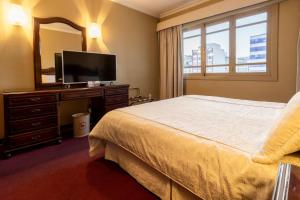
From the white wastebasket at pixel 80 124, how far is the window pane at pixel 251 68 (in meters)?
2.95

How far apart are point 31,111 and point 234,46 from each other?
11.7 ft

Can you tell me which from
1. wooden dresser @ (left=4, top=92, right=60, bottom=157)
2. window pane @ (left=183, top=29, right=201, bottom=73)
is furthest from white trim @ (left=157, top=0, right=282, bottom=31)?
wooden dresser @ (left=4, top=92, right=60, bottom=157)

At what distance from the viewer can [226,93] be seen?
3.67 meters

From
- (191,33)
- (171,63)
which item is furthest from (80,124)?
(191,33)

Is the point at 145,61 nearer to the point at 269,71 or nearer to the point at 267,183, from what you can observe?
the point at 269,71

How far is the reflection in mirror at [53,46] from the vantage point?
2.93m

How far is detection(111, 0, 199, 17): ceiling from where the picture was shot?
3906 mm

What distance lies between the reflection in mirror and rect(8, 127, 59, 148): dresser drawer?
85 cm

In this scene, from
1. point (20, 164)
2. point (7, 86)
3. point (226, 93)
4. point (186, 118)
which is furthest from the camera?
point (226, 93)

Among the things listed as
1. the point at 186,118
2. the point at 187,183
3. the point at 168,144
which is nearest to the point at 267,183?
the point at 187,183

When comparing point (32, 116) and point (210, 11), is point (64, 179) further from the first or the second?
point (210, 11)

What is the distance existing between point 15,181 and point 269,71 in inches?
150

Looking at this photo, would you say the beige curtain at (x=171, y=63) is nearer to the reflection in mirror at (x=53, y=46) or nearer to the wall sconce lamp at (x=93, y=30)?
the wall sconce lamp at (x=93, y=30)

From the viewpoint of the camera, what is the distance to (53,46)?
9.96ft
